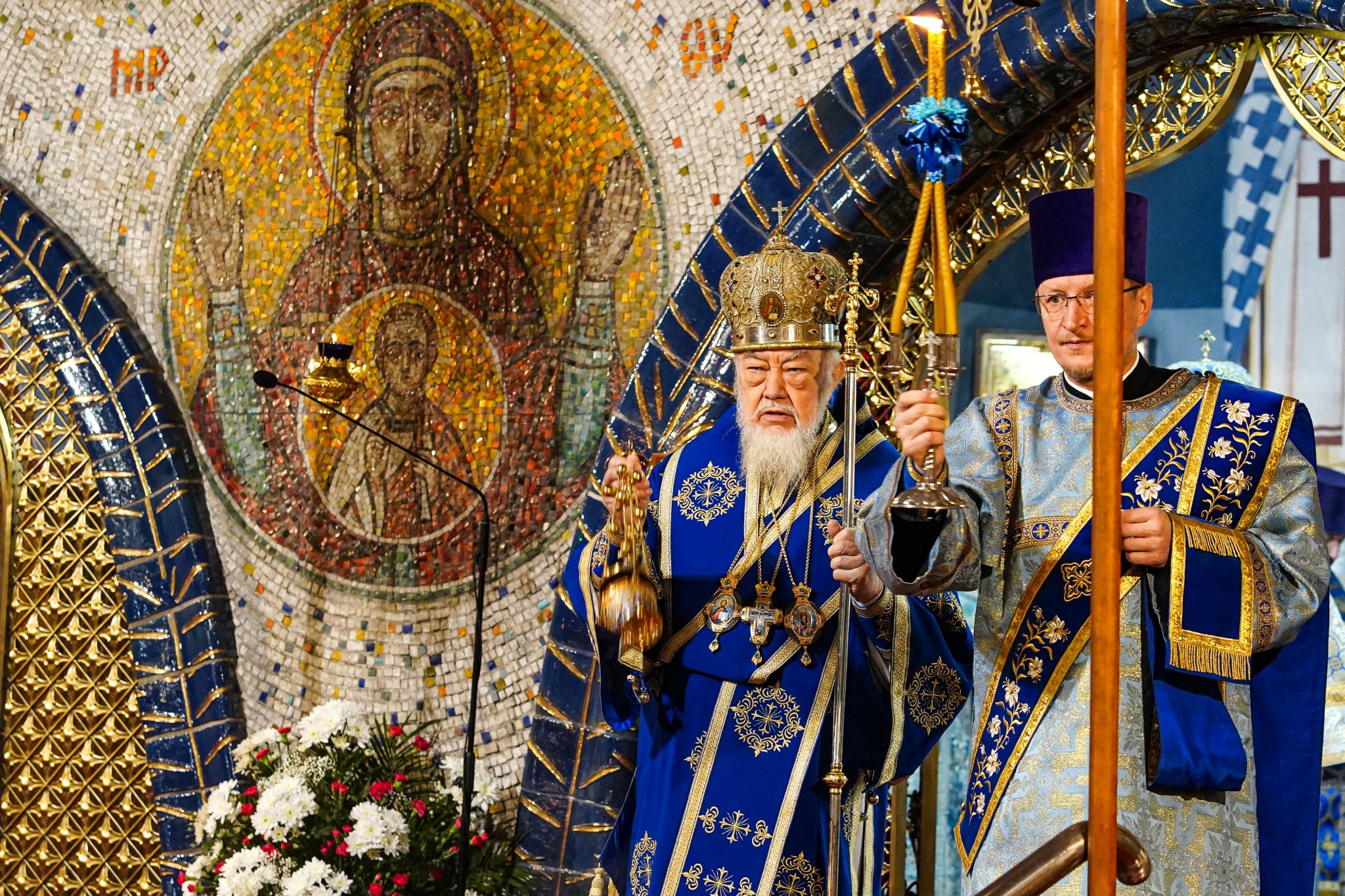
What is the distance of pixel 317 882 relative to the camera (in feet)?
15.7

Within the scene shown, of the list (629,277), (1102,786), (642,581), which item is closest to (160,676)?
(629,277)

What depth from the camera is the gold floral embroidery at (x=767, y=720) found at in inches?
151

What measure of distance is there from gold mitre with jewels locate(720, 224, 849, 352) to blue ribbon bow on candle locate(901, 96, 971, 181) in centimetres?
99

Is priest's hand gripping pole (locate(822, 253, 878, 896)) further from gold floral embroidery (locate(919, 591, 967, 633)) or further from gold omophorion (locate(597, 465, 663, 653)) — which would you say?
gold omophorion (locate(597, 465, 663, 653))

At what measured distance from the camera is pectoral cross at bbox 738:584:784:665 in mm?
3840

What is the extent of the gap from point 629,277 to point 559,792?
156 centimetres

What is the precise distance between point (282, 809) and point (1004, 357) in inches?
102

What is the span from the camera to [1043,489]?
340 centimetres

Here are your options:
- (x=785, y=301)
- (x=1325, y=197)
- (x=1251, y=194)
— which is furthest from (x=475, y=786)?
(x=1325, y=197)

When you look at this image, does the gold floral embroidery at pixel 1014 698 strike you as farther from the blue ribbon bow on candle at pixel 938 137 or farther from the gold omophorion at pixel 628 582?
the blue ribbon bow on candle at pixel 938 137

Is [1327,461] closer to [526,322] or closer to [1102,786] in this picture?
[526,322]

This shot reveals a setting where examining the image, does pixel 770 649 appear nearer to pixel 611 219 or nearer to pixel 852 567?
pixel 852 567

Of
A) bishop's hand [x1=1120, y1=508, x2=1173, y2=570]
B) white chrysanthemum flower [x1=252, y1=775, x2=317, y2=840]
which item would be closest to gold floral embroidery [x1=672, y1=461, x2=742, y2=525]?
bishop's hand [x1=1120, y1=508, x2=1173, y2=570]

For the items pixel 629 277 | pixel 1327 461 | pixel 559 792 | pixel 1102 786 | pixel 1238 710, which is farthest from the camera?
pixel 1327 461
